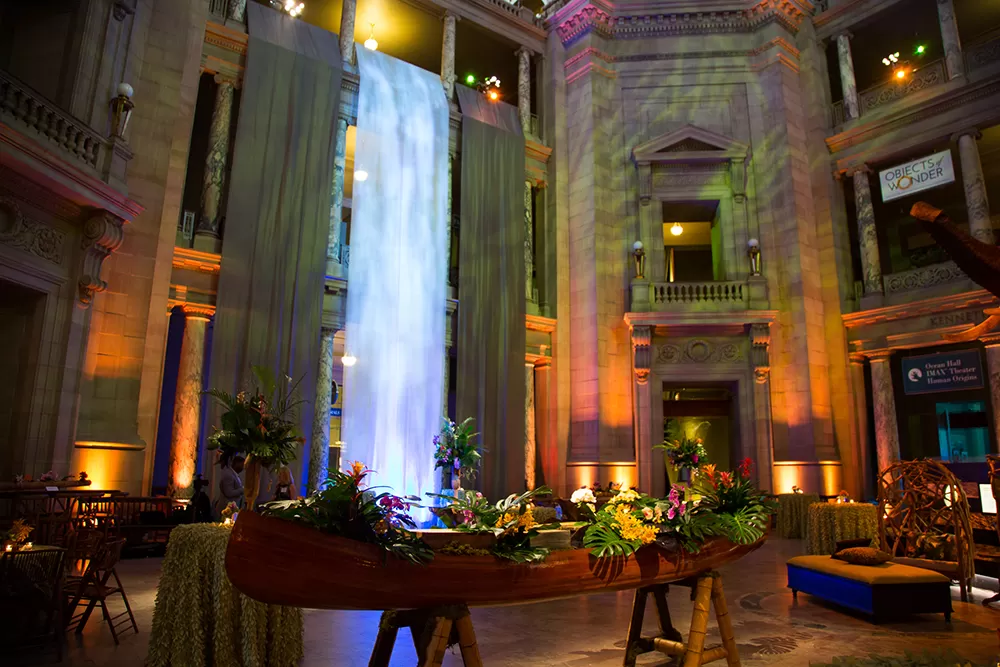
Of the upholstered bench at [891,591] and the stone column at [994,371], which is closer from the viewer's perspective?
the upholstered bench at [891,591]

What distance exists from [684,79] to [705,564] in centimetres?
1669

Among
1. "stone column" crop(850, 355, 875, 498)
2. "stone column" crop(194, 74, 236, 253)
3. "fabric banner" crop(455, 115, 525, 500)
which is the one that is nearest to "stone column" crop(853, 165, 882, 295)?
"stone column" crop(850, 355, 875, 498)

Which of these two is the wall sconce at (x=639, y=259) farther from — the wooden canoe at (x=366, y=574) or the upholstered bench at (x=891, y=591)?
the wooden canoe at (x=366, y=574)

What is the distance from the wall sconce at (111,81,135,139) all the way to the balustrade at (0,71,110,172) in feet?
0.94

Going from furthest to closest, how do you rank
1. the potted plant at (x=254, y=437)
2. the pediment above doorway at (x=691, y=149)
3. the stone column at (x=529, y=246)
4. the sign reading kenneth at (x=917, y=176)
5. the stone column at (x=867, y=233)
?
the stone column at (x=529, y=246) → the pediment above doorway at (x=691, y=149) → the stone column at (x=867, y=233) → the sign reading kenneth at (x=917, y=176) → the potted plant at (x=254, y=437)

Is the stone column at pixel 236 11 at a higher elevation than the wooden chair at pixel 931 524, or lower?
higher

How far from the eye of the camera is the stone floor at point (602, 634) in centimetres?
484

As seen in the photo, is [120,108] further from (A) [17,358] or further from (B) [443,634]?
(B) [443,634]

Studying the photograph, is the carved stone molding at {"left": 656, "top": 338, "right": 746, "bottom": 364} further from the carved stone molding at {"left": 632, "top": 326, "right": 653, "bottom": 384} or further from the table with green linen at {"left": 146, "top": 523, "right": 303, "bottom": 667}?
the table with green linen at {"left": 146, "top": 523, "right": 303, "bottom": 667}

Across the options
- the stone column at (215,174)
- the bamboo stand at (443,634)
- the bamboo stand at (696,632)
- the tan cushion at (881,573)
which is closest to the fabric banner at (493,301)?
the stone column at (215,174)

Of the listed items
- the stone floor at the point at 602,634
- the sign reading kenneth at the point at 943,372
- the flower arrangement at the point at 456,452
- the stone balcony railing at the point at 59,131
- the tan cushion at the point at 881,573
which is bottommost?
the stone floor at the point at 602,634

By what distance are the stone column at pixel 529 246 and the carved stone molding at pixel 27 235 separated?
10435 millimetres

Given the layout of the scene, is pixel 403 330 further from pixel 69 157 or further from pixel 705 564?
pixel 705 564

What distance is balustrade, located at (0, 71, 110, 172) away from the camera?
826cm
